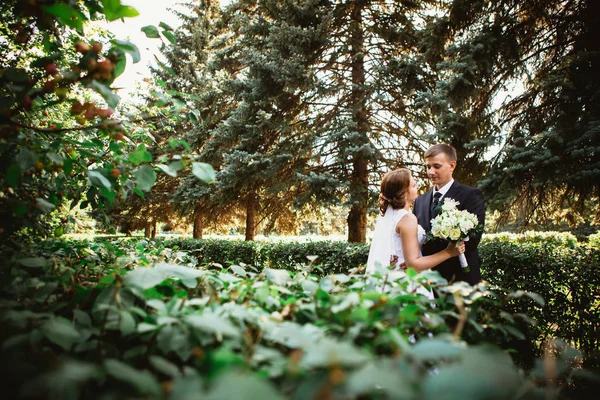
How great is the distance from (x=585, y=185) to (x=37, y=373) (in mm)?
6408

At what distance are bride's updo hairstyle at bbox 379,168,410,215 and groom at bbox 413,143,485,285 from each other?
0.44 m

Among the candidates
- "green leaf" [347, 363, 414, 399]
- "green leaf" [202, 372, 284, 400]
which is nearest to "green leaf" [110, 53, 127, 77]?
"green leaf" [202, 372, 284, 400]

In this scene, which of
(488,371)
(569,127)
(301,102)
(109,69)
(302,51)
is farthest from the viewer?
(301,102)

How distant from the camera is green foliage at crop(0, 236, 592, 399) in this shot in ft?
1.56

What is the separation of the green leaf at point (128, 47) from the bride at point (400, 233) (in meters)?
2.32

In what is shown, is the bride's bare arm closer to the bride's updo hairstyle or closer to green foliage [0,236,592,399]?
the bride's updo hairstyle

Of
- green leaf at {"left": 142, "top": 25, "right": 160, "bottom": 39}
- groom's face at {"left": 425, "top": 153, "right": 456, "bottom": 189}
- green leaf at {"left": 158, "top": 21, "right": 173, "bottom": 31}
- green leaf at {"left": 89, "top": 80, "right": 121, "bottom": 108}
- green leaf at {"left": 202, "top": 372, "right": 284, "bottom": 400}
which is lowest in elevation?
green leaf at {"left": 202, "top": 372, "right": 284, "bottom": 400}

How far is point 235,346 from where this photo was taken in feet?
2.50

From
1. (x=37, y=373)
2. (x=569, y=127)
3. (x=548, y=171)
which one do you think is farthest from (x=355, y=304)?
(x=569, y=127)

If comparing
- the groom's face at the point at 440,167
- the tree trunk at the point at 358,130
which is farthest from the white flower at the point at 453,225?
the tree trunk at the point at 358,130

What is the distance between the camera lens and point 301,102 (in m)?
9.38

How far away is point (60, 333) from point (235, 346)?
1.50ft

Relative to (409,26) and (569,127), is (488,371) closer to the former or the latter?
(569,127)

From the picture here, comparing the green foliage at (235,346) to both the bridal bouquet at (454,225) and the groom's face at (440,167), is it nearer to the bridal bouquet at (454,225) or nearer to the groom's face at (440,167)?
the bridal bouquet at (454,225)
